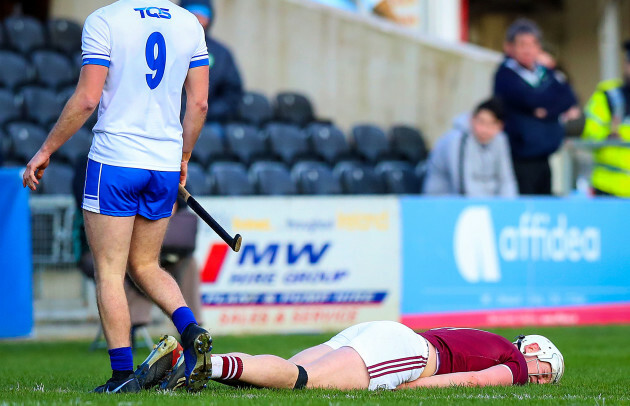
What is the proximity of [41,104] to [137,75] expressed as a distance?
8.09 meters

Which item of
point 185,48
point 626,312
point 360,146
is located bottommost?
point 626,312

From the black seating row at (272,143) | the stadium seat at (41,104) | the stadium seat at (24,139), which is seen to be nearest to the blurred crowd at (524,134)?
the black seating row at (272,143)

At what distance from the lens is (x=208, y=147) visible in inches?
522

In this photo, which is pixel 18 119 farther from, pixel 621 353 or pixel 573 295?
pixel 621 353

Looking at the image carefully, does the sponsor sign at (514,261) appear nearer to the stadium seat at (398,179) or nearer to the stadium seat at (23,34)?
the stadium seat at (398,179)

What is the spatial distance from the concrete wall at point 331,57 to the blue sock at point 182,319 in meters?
11.2

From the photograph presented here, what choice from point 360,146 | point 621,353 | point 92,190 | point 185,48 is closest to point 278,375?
point 92,190

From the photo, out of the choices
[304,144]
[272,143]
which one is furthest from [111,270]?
[304,144]

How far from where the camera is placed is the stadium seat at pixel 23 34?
14305 millimetres

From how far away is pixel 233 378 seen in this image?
16.8 feet

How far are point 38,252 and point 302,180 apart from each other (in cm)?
387

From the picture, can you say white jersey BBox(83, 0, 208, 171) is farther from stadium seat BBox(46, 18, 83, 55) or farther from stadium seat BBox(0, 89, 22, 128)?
stadium seat BBox(46, 18, 83, 55)

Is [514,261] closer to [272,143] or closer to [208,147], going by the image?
[272,143]

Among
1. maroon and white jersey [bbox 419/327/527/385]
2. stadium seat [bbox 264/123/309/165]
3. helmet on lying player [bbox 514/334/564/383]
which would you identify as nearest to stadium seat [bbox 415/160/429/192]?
stadium seat [bbox 264/123/309/165]
